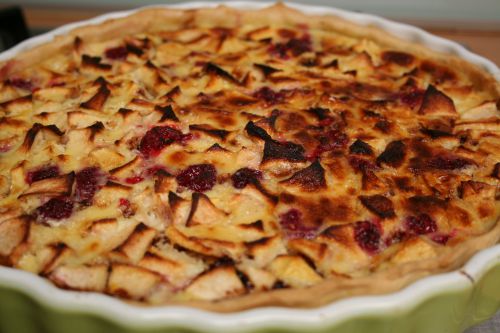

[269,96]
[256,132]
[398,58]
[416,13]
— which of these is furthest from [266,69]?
[416,13]

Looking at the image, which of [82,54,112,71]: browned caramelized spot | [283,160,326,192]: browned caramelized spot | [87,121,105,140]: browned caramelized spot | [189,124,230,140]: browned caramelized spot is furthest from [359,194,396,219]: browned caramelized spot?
[82,54,112,71]: browned caramelized spot

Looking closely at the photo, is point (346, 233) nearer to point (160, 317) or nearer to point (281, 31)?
point (160, 317)

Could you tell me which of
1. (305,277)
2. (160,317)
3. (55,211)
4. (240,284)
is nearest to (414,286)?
(305,277)

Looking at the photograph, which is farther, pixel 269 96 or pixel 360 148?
pixel 269 96

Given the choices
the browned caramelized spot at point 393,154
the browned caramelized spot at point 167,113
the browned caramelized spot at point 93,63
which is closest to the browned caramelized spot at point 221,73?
the browned caramelized spot at point 167,113

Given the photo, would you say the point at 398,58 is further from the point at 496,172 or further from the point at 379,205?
the point at 379,205

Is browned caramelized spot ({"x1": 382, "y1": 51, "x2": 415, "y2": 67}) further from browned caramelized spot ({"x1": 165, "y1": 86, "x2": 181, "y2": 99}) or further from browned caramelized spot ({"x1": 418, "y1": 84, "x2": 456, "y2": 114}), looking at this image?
browned caramelized spot ({"x1": 165, "y1": 86, "x2": 181, "y2": 99})
